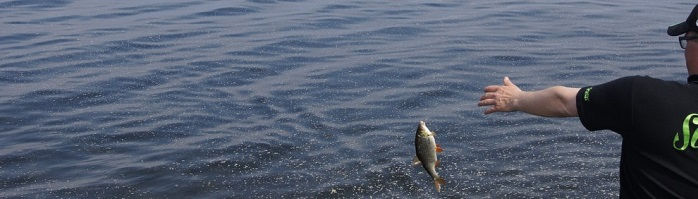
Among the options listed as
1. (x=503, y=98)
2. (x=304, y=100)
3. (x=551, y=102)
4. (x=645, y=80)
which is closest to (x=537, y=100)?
(x=551, y=102)

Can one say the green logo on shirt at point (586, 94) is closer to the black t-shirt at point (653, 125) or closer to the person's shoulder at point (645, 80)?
the black t-shirt at point (653, 125)

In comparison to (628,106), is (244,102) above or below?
below

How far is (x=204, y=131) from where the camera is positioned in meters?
11.3

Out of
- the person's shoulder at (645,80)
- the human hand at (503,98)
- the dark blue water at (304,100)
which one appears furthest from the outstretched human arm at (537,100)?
the dark blue water at (304,100)

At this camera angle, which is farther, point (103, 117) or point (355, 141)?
point (103, 117)

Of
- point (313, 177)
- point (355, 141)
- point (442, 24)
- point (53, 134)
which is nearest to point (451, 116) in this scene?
point (355, 141)

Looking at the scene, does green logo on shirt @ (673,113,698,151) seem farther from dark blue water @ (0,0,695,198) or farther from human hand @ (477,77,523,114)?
dark blue water @ (0,0,695,198)

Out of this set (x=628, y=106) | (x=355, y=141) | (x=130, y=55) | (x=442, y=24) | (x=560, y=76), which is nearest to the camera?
(x=628, y=106)

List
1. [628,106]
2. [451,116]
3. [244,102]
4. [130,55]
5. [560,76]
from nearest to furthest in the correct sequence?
1. [628,106]
2. [451,116]
3. [244,102]
4. [560,76]
5. [130,55]

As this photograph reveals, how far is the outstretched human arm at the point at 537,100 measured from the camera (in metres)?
4.79

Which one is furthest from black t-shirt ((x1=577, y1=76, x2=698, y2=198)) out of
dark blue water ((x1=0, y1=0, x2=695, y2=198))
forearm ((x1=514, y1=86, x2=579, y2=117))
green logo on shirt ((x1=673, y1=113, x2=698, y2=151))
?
dark blue water ((x1=0, y1=0, x2=695, y2=198))

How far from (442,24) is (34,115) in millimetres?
11904

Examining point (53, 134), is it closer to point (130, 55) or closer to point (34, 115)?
point (34, 115)

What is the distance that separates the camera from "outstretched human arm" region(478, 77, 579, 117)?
15.7 ft
